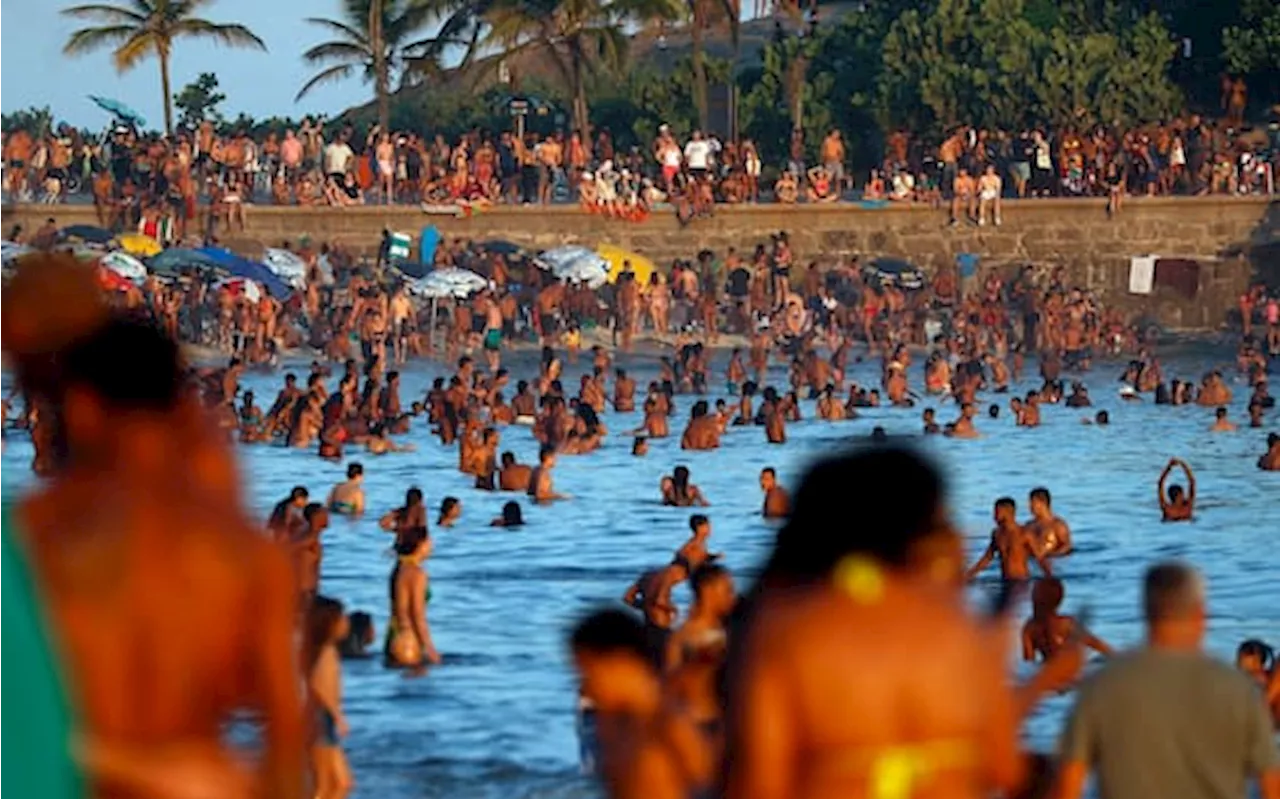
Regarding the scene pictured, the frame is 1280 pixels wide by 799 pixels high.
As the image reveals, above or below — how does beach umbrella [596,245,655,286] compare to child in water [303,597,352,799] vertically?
below

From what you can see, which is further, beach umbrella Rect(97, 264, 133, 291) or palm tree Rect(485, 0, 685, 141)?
palm tree Rect(485, 0, 685, 141)

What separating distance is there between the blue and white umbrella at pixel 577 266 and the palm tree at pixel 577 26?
528 cm

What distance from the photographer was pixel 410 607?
1658 cm

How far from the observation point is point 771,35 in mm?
63844

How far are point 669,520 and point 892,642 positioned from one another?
75.0 ft

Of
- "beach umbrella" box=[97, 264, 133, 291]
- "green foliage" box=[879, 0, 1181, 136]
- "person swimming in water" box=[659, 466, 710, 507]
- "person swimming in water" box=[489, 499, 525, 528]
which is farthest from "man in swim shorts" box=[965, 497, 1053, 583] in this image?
"green foliage" box=[879, 0, 1181, 136]

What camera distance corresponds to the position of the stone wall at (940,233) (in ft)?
144

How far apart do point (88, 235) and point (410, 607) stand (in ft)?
86.3

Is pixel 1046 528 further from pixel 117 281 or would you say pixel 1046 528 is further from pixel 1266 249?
pixel 1266 249

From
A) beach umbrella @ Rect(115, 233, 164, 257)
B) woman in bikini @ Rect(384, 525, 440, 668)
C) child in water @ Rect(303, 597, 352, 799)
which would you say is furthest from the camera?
beach umbrella @ Rect(115, 233, 164, 257)

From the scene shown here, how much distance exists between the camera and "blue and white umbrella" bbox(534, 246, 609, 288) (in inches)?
1679

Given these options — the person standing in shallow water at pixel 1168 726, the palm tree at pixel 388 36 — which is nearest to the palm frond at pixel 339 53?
the palm tree at pixel 388 36

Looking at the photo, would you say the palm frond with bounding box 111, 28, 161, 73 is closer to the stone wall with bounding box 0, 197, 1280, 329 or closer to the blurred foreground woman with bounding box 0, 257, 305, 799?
the stone wall with bounding box 0, 197, 1280, 329

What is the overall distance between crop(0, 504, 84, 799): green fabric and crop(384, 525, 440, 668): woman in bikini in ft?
43.7
